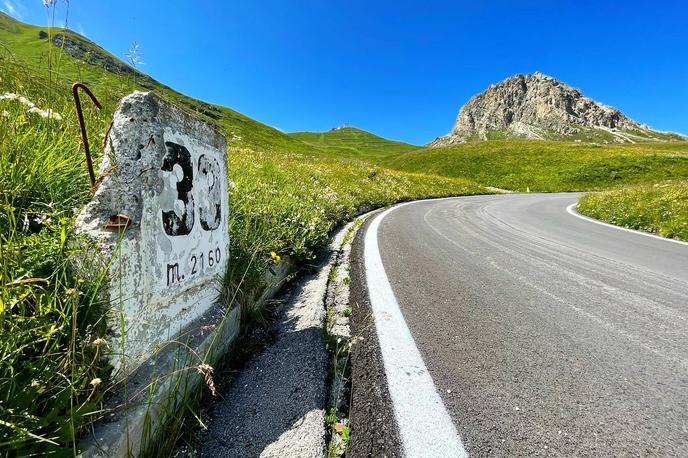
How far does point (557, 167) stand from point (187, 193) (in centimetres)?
4025

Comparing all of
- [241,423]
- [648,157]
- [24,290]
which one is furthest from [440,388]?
[648,157]

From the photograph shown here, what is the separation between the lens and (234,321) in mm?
2498

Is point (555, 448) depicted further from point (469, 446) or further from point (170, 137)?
point (170, 137)

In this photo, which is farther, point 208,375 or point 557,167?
point 557,167

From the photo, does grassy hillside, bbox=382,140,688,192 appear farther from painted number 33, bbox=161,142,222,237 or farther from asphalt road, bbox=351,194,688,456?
painted number 33, bbox=161,142,222,237

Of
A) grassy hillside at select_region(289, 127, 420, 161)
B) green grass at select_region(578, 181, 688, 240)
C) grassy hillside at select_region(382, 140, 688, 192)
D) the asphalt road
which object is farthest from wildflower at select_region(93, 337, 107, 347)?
grassy hillside at select_region(289, 127, 420, 161)

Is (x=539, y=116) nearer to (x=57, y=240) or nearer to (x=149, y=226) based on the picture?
Answer: (x=149, y=226)

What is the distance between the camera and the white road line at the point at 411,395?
1481mm

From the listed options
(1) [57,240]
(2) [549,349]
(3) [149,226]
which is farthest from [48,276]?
(2) [549,349]

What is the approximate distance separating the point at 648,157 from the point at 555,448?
44.7 metres

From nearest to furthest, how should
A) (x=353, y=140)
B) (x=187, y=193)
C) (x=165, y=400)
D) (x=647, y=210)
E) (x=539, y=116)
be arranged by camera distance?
(x=165, y=400)
(x=187, y=193)
(x=647, y=210)
(x=353, y=140)
(x=539, y=116)

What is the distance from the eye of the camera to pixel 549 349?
2.29 metres

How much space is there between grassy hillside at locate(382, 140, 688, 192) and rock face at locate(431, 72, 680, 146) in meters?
109

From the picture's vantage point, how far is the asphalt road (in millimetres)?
1555
